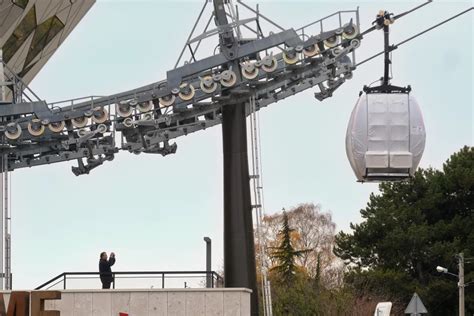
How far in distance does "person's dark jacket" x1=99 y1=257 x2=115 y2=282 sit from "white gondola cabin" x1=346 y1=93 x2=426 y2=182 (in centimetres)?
928

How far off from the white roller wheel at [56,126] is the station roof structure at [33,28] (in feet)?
36.5

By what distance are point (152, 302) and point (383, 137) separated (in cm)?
872

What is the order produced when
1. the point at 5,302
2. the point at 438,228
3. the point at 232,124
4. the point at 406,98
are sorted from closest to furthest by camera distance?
the point at 406,98 < the point at 5,302 < the point at 232,124 < the point at 438,228

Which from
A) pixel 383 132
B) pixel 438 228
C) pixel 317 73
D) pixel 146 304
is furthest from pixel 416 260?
pixel 383 132

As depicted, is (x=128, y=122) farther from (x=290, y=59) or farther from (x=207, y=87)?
(x=290, y=59)

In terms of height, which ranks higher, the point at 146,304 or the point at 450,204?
the point at 450,204

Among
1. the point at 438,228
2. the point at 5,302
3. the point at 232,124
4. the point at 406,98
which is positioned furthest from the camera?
the point at 438,228

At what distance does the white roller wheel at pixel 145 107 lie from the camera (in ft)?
137

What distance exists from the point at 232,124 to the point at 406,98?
1171 cm

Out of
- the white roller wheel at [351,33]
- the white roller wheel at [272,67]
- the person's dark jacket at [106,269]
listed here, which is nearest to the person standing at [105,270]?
the person's dark jacket at [106,269]

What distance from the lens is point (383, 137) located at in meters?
30.0

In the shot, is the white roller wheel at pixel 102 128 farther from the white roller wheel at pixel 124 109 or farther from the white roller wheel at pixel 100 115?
the white roller wheel at pixel 124 109

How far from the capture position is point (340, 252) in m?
81.6

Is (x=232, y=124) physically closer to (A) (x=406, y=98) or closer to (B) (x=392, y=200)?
(A) (x=406, y=98)
